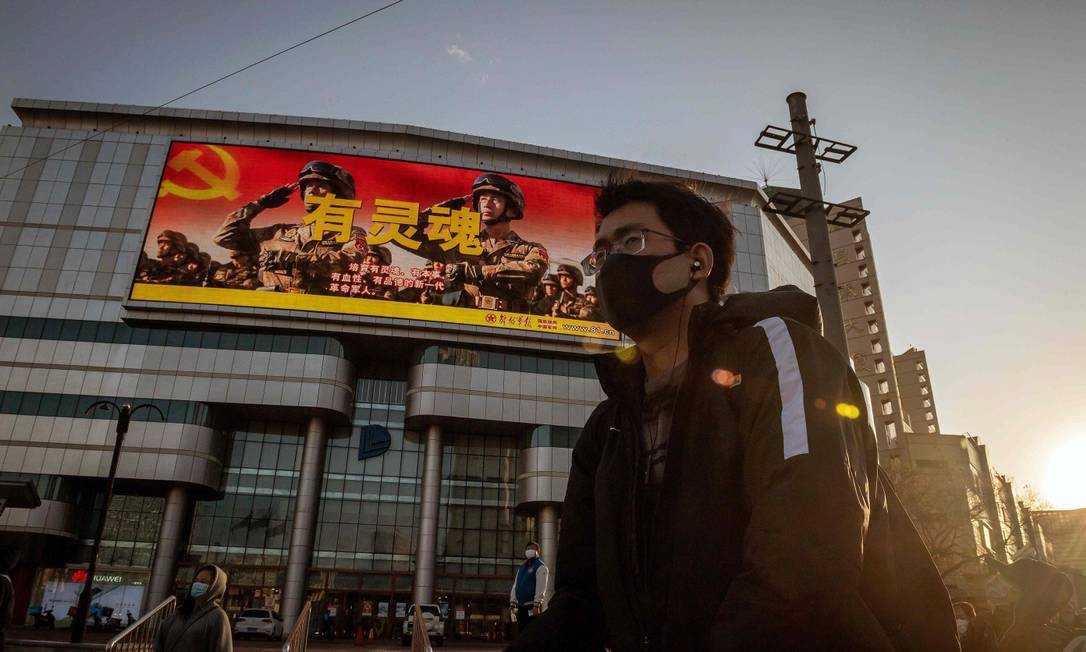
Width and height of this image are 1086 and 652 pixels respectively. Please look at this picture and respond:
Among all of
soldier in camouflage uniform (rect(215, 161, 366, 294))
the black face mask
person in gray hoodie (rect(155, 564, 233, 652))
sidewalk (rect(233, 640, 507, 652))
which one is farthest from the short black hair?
soldier in camouflage uniform (rect(215, 161, 366, 294))

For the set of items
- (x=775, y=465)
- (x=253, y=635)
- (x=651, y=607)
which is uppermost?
(x=775, y=465)

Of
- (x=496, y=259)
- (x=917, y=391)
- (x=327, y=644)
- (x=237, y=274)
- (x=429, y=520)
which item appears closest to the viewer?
(x=327, y=644)

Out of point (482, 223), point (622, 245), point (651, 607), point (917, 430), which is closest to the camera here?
point (651, 607)

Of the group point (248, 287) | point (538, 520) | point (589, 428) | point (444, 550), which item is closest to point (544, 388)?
point (538, 520)

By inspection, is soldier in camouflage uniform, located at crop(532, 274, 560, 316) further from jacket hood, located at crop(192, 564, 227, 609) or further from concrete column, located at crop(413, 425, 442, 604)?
jacket hood, located at crop(192, 564, 227, 609)

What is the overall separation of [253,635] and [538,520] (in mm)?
12363

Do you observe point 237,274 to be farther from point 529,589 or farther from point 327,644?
point 529,589

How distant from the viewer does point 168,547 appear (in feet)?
85.3

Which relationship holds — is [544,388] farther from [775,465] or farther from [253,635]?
[775,465]

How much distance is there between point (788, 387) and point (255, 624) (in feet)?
91.9

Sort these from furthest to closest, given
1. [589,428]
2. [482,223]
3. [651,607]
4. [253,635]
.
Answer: [482,223] → [253,635] → [589,428] → [651,607]

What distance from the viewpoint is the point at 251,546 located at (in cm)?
2730

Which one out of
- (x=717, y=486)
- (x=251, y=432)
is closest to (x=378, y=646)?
(x=251, y=432)

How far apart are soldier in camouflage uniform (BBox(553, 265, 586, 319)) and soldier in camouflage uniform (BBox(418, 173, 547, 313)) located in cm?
109
